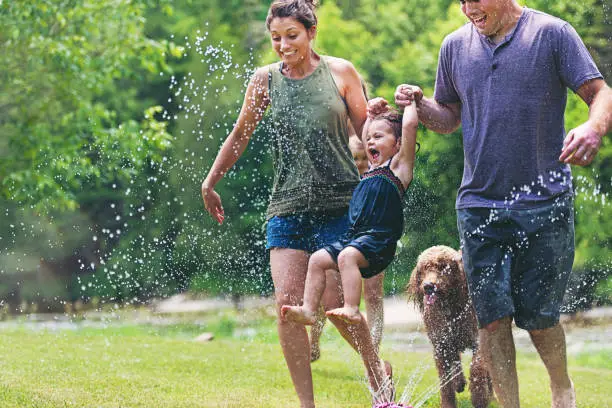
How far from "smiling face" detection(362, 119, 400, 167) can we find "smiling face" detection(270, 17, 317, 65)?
513 millimetres

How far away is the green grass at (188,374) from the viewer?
6160 millimetres

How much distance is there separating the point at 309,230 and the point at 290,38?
94 cm

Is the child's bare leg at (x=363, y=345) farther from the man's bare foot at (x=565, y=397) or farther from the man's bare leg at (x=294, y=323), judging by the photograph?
the man's bare foot at (x=565, y=397)

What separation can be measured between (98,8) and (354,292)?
9008 millimetres

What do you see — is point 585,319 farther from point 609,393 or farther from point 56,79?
point 56,79

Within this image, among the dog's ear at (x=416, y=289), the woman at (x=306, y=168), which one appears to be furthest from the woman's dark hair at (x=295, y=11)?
the dog's ear at (x=416, y=289)

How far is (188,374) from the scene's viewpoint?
24.3ft

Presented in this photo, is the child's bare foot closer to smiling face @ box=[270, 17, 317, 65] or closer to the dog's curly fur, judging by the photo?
the dog's curly fur

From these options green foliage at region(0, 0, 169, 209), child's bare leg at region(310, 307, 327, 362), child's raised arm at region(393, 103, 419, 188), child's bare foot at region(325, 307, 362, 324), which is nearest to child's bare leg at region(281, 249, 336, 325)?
child's bare foot at region(325, 307, 362, 324)

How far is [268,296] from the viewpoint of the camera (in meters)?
15.3

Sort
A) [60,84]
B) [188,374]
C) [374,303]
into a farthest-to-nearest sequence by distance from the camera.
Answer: [60,84], [188,374], [374,303]

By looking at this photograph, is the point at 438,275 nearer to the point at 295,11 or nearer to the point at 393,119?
the point at 393,119

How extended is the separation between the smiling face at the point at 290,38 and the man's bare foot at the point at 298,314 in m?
1.27

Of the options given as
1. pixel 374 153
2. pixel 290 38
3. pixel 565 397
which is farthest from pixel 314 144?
pixel 565 397
